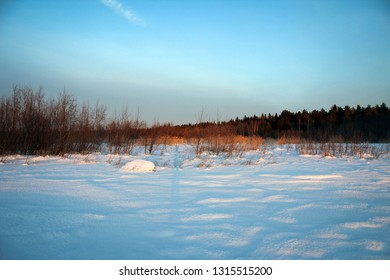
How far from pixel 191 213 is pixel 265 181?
2351mm

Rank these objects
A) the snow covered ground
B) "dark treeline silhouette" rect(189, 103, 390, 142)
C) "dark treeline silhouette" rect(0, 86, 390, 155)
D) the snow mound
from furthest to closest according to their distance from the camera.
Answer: "dark treeline silhouette" rect(189, 103, 390, 142) < "dark treeline silhouette" rect(0, 86, 390, 155) < the snow mound < the snow covered ground

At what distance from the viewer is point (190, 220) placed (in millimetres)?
2307

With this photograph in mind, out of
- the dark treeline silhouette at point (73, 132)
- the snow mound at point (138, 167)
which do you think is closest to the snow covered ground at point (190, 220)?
the snow mound at point (138, 167)

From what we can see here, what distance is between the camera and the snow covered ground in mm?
1717

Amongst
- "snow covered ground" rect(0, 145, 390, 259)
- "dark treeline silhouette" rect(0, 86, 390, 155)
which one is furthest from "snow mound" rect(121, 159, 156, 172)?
"dark treeline silhouette" rect(0, 86, 390, 155)

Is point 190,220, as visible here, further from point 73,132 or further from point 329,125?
point 329,125

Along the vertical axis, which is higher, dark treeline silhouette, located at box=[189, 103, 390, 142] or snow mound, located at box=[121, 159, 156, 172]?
dark treeline silhouette, located at box=[189, 103, 390, 142]

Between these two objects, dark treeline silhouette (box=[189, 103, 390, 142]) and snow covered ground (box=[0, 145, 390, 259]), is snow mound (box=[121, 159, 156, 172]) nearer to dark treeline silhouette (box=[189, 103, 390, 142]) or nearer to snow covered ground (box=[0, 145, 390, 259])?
snow covered ground (box=[0, 145, 390, 259])

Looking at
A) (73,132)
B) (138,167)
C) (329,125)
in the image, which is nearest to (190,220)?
(138,167)

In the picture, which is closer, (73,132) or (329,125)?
(73,132)

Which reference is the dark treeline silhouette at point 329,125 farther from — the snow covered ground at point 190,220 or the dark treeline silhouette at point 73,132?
the snow covered ground at point 190,220

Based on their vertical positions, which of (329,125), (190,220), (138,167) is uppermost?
(329,125)

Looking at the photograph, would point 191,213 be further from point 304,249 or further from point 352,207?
point 352,207

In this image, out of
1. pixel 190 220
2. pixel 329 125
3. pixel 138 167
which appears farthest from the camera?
pixel 329 125
